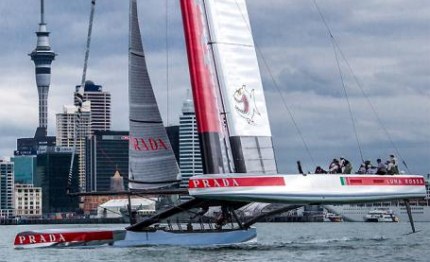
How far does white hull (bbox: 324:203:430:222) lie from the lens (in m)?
144

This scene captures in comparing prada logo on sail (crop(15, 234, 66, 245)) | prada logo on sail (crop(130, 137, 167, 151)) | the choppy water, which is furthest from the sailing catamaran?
prada logo on sail (crop(130, 137, 167, 151))

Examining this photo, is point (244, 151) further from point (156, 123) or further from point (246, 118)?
point (156, 123)

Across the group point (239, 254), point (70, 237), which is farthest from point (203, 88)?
point (70, 237)

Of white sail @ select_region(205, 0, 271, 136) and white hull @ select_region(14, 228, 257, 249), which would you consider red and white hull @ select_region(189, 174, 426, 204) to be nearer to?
white sail @ select_region(205, 0, 271, 136)

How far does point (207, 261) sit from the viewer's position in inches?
1454

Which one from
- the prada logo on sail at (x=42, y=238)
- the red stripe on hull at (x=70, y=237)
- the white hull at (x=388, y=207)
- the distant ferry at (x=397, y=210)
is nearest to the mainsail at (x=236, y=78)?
the red stripe on hull at (x=70, y=237)

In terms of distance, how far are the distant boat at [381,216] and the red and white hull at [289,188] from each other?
337 ft

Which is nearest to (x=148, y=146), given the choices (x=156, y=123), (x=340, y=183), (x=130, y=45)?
(x=156, y=123)

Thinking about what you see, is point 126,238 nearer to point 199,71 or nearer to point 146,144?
point 146,144

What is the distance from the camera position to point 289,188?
41.0 meters

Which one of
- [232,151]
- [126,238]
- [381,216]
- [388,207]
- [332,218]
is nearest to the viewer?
[232,151]

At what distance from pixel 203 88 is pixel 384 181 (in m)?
7.43

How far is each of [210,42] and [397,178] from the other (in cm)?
853

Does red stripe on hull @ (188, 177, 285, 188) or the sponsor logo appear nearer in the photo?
red stripe on hull @ (188, 177, 285, 188)
